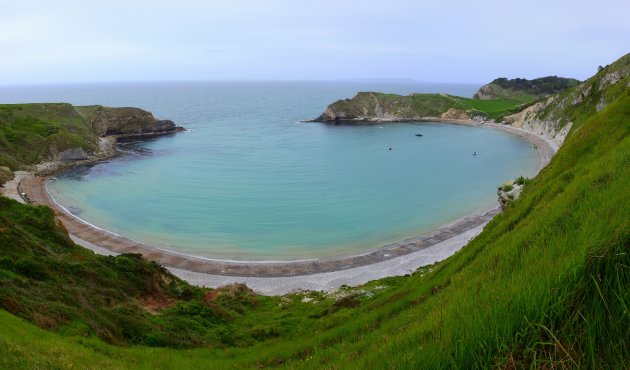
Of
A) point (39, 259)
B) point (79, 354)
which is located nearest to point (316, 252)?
point (39, 259)

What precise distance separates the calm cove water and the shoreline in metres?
2.58

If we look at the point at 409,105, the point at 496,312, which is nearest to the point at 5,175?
the point at 496,312

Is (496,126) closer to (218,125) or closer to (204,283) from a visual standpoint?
(218,125)

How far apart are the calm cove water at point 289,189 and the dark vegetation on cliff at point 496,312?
1164 inches

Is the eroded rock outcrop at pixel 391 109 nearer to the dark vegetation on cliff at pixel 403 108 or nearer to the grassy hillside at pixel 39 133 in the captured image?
the dark vegetation on cliff at pixel 403 108

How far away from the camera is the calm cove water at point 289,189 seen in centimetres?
5300

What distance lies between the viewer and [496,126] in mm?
145375

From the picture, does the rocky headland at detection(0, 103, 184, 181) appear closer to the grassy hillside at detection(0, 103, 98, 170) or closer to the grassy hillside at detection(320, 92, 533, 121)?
the grassy hillside at detection(0, 103, 98, 170)

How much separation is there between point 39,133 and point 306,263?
90.5 m

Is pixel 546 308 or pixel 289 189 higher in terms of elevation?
pixel 546 308

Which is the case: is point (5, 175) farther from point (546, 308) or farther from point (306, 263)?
point (546, 308)

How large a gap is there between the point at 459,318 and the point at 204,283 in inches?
1478

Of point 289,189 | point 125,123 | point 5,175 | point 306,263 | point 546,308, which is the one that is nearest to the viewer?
point 546,308

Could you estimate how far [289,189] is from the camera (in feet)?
243
